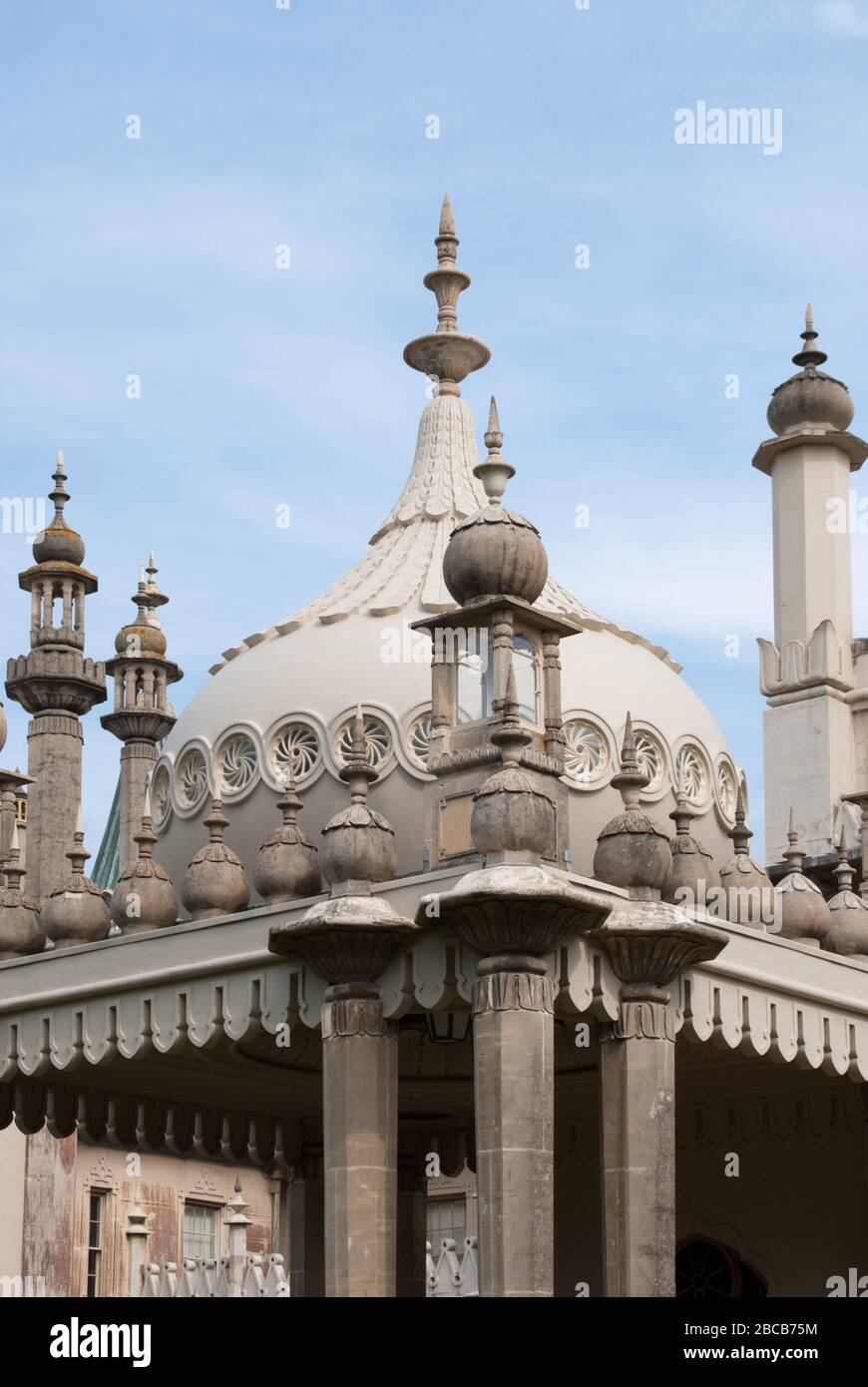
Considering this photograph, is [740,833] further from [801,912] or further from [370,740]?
[370,740]

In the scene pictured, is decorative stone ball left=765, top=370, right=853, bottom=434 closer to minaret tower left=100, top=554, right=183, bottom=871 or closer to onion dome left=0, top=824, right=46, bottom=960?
minaret tower left=100, top=554, right=183, bottom=871

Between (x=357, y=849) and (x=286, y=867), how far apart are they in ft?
4.79

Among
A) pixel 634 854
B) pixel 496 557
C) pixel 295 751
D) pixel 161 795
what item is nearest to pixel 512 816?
pixel 634 854

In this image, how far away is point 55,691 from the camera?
39500mm

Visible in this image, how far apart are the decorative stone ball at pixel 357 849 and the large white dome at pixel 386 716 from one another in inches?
80.6

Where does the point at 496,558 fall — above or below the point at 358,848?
above

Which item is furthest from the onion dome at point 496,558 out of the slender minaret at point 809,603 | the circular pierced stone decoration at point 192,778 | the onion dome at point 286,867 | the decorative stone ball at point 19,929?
the slender minaret at point 809,603

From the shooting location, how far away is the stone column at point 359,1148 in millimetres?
19641

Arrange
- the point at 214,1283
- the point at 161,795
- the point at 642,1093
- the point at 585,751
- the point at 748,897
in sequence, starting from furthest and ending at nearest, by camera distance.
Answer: the point at 214,1283 < the point at 161,795 < the point at 585,751 < the point at 748,897 < the point at 642,1093

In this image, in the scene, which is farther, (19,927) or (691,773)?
(691,773)

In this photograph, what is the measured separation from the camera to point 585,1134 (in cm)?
2848

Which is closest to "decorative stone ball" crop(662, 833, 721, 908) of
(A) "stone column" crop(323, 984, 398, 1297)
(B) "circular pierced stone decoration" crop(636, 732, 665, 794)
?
(B) "circular pierced stone decoration" crop(636, 732, 665, 794)

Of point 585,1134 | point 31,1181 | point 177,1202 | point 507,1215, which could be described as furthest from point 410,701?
point 177,1202

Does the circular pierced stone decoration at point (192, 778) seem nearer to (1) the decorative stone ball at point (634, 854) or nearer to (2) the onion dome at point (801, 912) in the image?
(1) the decorative stone ball at point (634, 854)
